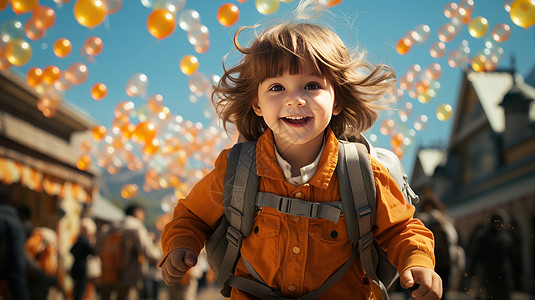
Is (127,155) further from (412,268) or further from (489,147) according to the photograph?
(489,147)

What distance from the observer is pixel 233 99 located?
2055 millimetres

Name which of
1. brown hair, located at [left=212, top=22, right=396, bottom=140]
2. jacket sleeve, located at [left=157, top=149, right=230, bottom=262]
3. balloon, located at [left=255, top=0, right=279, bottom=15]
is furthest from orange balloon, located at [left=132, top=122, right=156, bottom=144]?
jacket sleeve, located at [left=157, top=149, right=230, bottom=262]

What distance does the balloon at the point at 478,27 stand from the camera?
3858mm

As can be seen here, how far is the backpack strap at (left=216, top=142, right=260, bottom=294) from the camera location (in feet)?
5.72

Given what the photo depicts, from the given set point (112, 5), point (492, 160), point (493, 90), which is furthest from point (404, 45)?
point (493, 90)

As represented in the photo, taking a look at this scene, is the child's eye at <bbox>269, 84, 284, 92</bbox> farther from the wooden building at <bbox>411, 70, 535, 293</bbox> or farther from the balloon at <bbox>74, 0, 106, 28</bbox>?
the wooden building at <bbox>411, 70, 535, 293</bbox>

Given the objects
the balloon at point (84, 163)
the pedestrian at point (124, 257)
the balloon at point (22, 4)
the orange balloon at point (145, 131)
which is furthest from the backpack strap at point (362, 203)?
the balloon at point (84, 163)

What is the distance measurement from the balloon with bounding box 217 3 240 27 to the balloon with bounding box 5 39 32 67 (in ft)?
6.74

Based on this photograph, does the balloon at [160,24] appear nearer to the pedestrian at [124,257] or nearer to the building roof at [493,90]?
the pedestrian at [124,257]

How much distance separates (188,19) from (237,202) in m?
2.89

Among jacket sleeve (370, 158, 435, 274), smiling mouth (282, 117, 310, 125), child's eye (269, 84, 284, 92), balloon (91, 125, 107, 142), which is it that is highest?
child's eye (269, 84, 284, 92)

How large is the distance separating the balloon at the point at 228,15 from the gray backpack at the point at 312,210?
7.06 ft

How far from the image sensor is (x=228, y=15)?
12.5ft

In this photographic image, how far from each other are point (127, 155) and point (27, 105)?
12.8 feet
